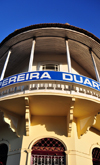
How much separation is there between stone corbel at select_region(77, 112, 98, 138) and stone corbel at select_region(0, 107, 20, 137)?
10.1 ft

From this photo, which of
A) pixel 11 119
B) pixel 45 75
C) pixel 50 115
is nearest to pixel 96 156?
pixel 50 115

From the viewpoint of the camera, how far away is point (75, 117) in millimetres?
8445

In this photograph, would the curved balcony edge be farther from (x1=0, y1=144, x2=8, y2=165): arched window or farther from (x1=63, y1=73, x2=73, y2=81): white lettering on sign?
(x1=0, y1=144, x2=8, y2=165): arched window

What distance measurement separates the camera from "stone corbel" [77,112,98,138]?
7.72 meters

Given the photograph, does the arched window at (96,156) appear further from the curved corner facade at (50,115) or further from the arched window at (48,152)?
the arched window at (48,152)

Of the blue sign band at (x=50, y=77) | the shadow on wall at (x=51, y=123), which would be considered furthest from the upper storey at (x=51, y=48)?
the shadow on wall at (x=51, y=123)

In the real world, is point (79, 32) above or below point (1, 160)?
above

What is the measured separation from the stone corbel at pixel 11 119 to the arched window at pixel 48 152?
47.8 inches

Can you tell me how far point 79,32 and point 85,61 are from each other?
8.80ft

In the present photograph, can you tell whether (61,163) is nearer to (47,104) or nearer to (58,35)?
(47,104)

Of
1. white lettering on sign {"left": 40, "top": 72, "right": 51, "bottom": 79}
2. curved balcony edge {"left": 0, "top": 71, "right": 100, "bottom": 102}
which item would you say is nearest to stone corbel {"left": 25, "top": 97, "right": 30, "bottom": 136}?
curved balcony edge {"left": 0, "top": 71, "right": 100, "bottom": 102}

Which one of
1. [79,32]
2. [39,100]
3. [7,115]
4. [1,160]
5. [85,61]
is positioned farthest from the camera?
[85,61]

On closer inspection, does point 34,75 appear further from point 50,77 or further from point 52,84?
point 52,84

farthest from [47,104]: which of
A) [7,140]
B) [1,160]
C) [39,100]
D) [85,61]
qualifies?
[85,61]
